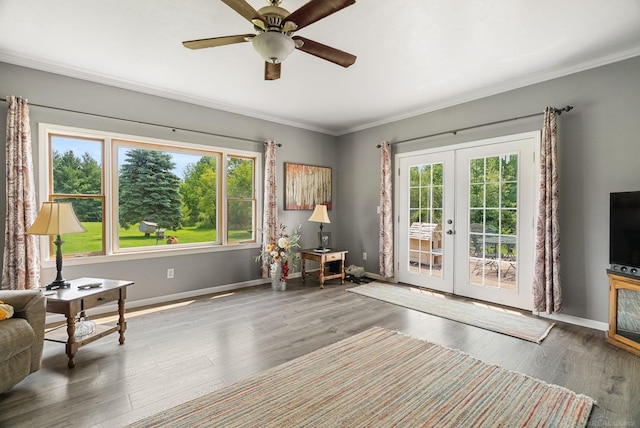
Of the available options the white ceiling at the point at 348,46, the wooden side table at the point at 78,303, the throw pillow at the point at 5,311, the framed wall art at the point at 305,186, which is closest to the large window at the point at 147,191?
the framed wall art at the point at 305,186

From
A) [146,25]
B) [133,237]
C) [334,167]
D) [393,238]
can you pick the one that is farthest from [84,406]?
[334,167]

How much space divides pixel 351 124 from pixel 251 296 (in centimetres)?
344

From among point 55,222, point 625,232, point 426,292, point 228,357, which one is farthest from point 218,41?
point 426,292

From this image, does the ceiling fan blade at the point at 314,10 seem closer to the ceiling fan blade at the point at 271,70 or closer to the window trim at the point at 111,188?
the ceiling fan blade at the point at 271,70

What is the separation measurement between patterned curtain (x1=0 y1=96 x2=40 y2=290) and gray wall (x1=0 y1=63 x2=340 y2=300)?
6.4 inches

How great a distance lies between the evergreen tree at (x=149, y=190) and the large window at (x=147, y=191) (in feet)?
0.04

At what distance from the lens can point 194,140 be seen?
14.0ft

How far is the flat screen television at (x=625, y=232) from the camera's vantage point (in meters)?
2.66

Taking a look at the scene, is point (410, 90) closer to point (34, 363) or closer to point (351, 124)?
point (351, 124)

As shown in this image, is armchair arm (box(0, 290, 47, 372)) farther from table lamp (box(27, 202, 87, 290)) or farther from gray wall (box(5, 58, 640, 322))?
gray wall (box(5, 58, 640, 322))

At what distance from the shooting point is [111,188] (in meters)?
3.64

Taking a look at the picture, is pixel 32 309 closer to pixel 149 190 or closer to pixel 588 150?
pixel 149 190

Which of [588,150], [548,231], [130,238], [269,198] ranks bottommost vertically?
[130,238]

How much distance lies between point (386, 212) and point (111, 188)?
12.8ft
